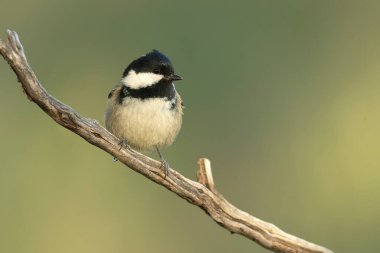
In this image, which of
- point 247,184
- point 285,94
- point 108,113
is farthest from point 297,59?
point 108,113

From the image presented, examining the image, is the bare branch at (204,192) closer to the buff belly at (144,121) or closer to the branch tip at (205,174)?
the branch tip at (205,174)

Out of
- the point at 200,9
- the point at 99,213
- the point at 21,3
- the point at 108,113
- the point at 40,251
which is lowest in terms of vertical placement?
the point at 108,113

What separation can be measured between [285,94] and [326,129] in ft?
4.45

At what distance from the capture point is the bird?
6070 mm

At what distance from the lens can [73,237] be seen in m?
11.8

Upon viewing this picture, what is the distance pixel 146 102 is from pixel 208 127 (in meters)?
6.92

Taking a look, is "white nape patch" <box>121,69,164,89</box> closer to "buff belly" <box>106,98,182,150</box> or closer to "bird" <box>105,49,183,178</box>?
"bird" <box>105,49,183,178</box>

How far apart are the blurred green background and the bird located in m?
4.81

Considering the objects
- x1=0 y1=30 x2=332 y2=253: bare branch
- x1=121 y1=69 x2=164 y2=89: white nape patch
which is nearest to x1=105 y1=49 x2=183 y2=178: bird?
x1=121 y1=69 x2=164 y2=89: white nape patch

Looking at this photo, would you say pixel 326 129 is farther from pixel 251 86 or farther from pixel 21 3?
pixel 21 3

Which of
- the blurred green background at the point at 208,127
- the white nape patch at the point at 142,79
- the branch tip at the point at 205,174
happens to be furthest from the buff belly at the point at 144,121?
the blurred green background at the point at 208,127

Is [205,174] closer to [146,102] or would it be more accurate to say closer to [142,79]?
[146,102]

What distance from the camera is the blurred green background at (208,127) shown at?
11727mm

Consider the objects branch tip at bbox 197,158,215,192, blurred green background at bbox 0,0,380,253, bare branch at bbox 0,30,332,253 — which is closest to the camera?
bare branch at bbox 0,30,332,253
